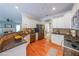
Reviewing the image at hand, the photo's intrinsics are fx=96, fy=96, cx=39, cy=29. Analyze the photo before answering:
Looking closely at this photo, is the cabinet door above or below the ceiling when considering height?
below

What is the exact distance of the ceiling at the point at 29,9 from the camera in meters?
1.60

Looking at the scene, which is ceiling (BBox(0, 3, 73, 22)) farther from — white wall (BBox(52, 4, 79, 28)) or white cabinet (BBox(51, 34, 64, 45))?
white cabinet (BBox(51, 34, 64, 45))

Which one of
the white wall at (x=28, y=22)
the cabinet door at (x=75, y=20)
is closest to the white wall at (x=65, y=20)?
the cabinet door at (x=75, y=20)

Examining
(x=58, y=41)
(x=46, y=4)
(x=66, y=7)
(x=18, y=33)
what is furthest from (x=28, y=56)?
(x=66, y=7)

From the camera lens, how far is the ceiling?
160 centimetres

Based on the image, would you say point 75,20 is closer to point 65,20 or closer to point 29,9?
point 65,20

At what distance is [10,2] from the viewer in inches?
63.7

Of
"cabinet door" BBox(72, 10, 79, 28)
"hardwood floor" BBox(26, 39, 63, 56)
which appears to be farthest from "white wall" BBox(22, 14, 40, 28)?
"cabinet door" BBox(72, 10, 79, 28)

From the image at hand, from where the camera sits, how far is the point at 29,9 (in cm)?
164

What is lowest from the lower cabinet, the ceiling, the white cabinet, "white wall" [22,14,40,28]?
the lower cabinet

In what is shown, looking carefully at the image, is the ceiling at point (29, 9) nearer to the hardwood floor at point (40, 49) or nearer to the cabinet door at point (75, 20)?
the cabinet door at point (75, 20)

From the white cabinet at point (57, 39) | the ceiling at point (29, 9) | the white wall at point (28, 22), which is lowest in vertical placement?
the white cabinet at point (57, 39)

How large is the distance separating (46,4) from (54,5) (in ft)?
0.45

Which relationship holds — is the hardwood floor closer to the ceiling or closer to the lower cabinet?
the lower cabinet
